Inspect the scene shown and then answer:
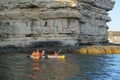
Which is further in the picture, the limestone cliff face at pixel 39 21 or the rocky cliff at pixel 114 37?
the rocky cliff at pixel 114 37

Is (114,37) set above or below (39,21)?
below

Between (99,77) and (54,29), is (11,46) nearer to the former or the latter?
(54,29)

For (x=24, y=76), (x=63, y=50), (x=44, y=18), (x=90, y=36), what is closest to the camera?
(x=24, y=76)

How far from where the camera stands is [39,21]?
195 feet

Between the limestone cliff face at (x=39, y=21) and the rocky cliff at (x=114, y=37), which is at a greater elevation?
the limestone cliff face at (x=39, y=21)

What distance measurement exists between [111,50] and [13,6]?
793 inches

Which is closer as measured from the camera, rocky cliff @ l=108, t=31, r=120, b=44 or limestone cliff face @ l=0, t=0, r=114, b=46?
limestone cliff face @ l=0, t=0, r=114, b=46

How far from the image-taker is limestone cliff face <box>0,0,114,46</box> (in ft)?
192

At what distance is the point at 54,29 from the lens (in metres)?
58.8

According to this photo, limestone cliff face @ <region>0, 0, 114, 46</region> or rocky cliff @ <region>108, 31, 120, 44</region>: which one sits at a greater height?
limestone cliff face @ <region>0, 0, 114, 46</region>

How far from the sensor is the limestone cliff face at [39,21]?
58.6 m

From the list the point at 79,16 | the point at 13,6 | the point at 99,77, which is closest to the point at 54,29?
the point at 79,16

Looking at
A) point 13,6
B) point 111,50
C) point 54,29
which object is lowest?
point 111,50

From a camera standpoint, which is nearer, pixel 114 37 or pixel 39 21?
pixel 39 21
